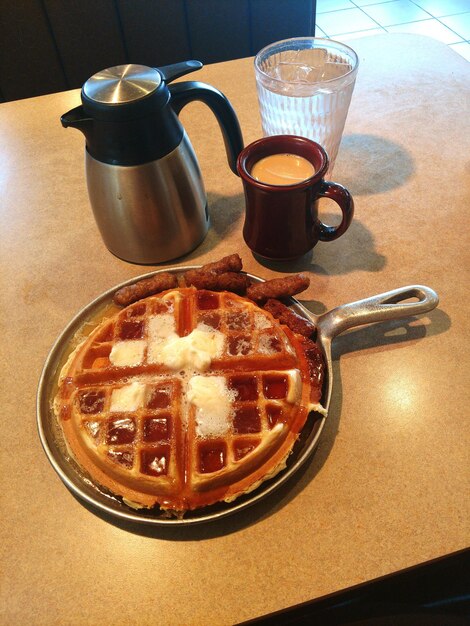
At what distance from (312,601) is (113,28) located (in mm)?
2208

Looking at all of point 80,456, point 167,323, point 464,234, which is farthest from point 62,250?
point 464,234

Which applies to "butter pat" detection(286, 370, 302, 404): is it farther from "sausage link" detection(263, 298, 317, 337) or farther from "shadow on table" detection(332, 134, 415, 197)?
"shadow on table" detection(332, 134, 415, 197)

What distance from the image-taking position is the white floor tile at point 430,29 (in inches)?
160

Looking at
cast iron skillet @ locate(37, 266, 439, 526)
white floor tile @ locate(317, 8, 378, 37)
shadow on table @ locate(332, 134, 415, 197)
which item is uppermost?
cast iron skillet @ locate(37, 266, 439, 526)

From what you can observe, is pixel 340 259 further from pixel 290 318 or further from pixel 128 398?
pixel 128 398

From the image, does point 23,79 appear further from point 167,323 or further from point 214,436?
point 214,436

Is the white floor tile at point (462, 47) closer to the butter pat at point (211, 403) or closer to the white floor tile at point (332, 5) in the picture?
the white floor tile at point (332, 5)

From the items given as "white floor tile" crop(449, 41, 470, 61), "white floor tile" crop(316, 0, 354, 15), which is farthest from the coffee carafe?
"white floor tile" crop(316, 0, 354, 15)

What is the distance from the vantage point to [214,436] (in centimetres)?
83

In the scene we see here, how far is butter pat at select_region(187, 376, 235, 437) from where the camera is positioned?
0.84 m

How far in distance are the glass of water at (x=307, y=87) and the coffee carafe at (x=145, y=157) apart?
17 centimetres

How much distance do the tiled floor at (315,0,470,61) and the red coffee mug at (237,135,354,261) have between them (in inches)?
141

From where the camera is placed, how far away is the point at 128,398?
A: 0.88 m

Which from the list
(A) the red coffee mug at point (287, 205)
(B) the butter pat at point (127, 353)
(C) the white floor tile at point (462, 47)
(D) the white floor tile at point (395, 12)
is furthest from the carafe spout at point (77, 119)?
(D) the white floor tile at point (395, 12)
